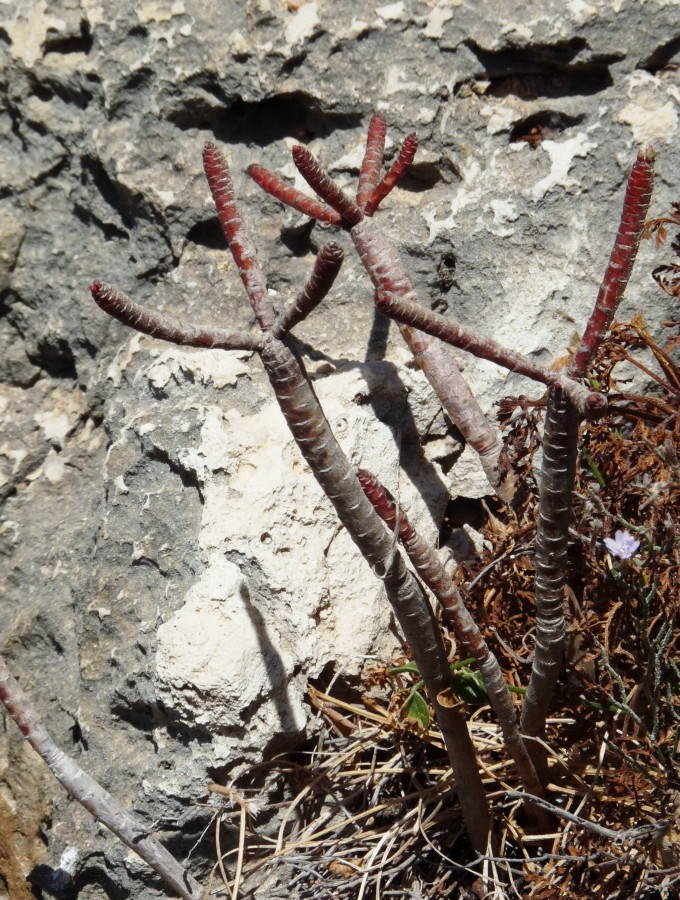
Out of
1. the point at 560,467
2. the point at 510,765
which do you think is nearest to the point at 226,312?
the point at 560,467

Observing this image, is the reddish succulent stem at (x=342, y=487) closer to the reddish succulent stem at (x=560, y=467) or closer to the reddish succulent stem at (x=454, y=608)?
the reddish succulent stem at (x=454, y=608)

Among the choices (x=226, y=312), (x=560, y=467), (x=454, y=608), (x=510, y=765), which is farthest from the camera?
(x=226, y=312)

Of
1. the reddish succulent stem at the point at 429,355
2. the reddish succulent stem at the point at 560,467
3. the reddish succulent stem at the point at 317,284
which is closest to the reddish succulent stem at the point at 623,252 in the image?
the reddish succulent stem at the point at 560,467

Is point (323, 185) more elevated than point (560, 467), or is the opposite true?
point (323, 185)

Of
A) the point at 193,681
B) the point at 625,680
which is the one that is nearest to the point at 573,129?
the point at 625,680

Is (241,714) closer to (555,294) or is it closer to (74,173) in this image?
→ (555,294)

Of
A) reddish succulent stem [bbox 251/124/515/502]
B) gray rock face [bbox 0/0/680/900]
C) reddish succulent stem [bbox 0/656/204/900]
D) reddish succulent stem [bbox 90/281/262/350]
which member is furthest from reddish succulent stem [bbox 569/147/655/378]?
reddish succulent stem [bbox 0/656/204/900]

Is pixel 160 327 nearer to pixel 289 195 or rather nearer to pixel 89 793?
pixel 289 195
